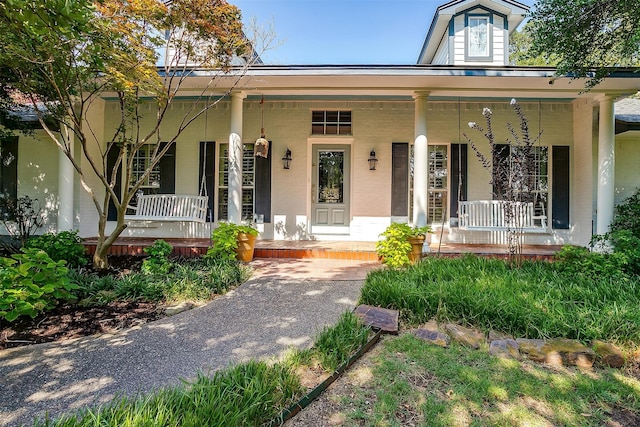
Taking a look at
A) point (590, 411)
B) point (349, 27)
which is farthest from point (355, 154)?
point (590, 411)

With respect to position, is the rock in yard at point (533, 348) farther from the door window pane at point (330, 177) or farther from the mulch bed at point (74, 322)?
the door window pane at point (330, 177)

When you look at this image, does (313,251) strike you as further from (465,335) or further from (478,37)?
(478,37)

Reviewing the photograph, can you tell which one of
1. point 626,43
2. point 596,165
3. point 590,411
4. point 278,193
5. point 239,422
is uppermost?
point 626,43

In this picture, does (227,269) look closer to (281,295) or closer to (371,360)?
(281,295)

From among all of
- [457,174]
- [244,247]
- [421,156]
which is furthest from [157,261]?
[457,174]

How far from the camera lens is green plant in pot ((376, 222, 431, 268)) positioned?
495 cm

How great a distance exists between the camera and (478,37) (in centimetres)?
777

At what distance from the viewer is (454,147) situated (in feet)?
23.4

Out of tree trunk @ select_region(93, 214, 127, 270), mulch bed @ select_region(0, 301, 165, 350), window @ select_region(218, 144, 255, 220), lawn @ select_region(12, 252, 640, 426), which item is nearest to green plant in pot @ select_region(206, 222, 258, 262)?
tree trunk @ select_region(93, 214, 127, 270)

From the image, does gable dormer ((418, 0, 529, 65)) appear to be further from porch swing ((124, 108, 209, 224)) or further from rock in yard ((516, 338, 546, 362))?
rock in yard ((516, 338, 546, 362))

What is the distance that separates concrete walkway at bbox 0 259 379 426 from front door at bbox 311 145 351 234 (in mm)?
3410

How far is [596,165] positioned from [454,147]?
2626 millimetres

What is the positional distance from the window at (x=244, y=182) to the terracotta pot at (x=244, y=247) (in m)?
2.00

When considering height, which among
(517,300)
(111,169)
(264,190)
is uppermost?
(111,169)
